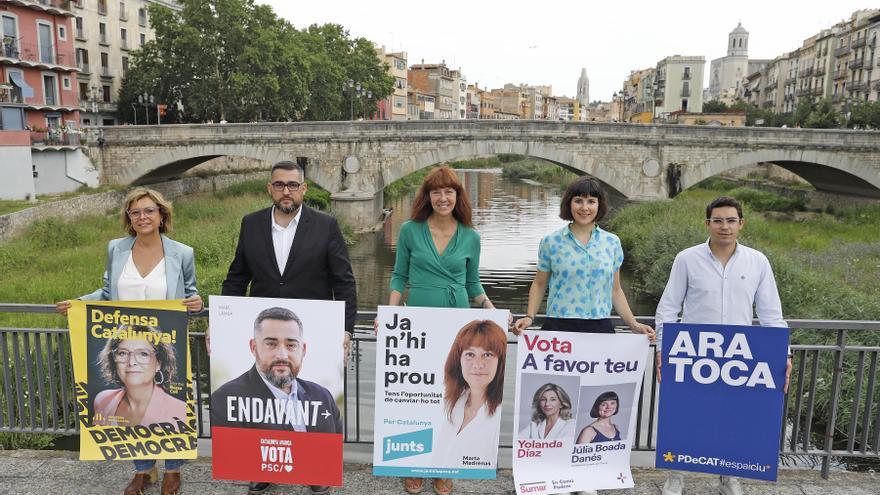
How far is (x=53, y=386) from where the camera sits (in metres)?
4.18

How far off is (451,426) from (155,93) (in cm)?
3763

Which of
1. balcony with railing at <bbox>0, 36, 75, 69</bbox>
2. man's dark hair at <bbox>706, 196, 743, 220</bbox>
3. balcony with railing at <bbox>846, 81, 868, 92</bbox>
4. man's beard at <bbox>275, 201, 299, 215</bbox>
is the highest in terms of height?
balcony with railing at <bbox>846, 81, 868, 92</bbox>

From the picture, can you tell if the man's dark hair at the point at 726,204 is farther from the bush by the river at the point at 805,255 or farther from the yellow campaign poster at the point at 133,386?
the yellow campaign poster at the point at 133,386

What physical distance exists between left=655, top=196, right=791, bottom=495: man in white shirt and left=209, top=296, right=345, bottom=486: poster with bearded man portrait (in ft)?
6.56

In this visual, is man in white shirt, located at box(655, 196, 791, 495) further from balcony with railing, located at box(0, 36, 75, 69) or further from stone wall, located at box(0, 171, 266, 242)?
balcony with railing, located at box(0, 36, 75, 69)

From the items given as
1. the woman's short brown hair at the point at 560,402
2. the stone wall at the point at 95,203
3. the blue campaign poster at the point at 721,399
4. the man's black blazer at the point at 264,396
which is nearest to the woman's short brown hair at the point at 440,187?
the woman's short brown hair at the point at 560,402

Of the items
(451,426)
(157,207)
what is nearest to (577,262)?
(451,426)

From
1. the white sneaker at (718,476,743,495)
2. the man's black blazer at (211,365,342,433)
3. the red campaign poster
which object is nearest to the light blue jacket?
the man's black blazer at (211,365,342,433)

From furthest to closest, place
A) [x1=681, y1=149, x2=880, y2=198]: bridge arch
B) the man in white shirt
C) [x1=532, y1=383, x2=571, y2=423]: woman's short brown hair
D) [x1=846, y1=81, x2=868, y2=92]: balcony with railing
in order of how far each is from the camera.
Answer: [x1=846, y1=81, x2=868, y2=92]: balcony with railing
[x1=681, y1=149, x2=880, y2=198]: bridge arch
[x1=532, y1=383, x2=571, y2=423]: woman's short brown hair
the man in white shirt

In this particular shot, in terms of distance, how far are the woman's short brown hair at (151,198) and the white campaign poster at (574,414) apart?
2262 mm

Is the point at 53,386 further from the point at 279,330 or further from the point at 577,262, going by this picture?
the point at 577,262

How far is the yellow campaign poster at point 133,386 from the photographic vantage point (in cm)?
383

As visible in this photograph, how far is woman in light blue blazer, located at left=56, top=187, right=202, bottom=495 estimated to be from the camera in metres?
3.78

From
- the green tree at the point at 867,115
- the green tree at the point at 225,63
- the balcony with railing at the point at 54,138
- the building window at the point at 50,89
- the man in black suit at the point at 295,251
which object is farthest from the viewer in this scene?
the green tree at the point at 867,115
